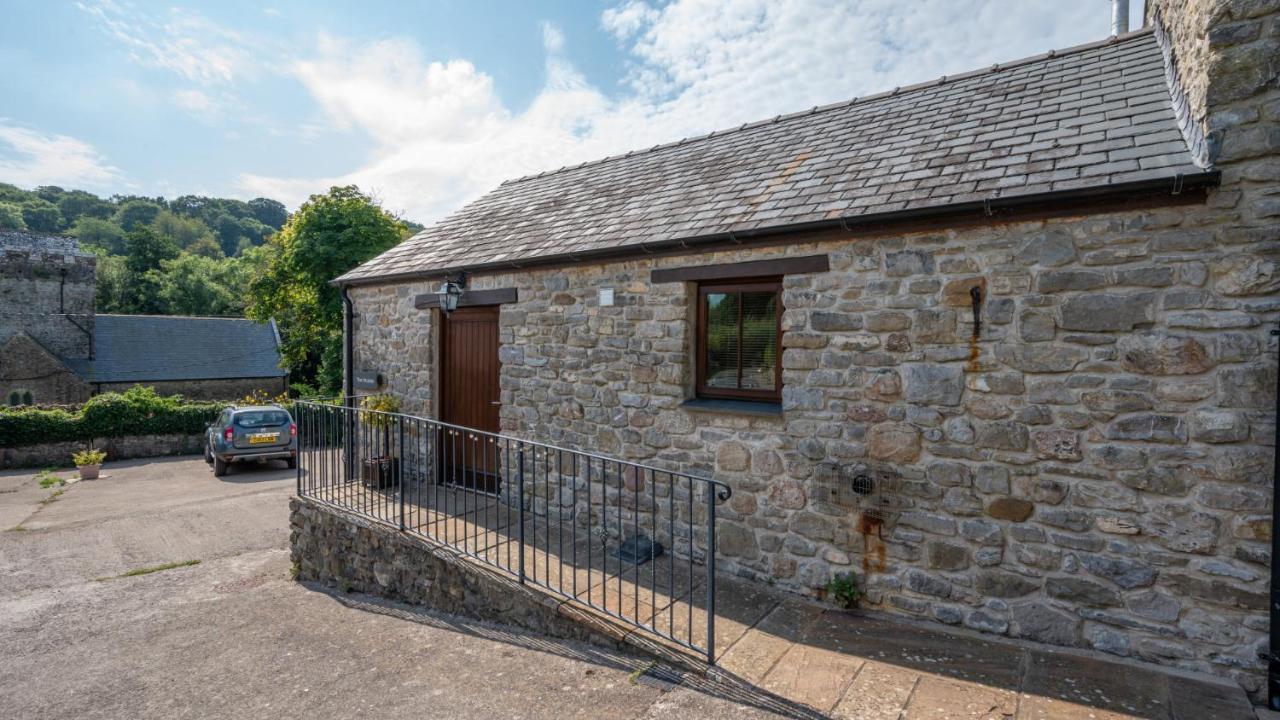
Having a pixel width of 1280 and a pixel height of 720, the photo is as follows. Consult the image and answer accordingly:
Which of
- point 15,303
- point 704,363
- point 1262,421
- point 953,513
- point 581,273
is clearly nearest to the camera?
point 1262,421

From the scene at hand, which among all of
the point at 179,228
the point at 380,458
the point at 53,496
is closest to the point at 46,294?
the point at 53,496

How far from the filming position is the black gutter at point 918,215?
11.1ft

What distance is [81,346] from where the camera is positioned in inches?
883

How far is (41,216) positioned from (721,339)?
3083 inches

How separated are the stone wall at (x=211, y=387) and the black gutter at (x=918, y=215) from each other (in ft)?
76.1

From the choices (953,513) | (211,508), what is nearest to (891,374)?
(953,513)

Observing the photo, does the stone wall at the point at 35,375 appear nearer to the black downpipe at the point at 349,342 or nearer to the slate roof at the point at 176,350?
the slate roof at the point at 176,350

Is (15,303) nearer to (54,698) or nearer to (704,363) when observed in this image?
(54,698)

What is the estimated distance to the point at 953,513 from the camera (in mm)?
4102

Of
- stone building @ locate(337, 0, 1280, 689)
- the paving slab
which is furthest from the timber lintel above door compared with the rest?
the paving slab

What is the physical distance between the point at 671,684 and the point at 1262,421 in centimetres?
363

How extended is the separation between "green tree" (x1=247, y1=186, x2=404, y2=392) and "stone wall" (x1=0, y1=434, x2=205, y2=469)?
162 inches

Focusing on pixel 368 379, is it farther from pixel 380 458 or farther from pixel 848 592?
pixel 848 592

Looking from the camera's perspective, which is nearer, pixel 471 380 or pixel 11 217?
pixel 471 380
